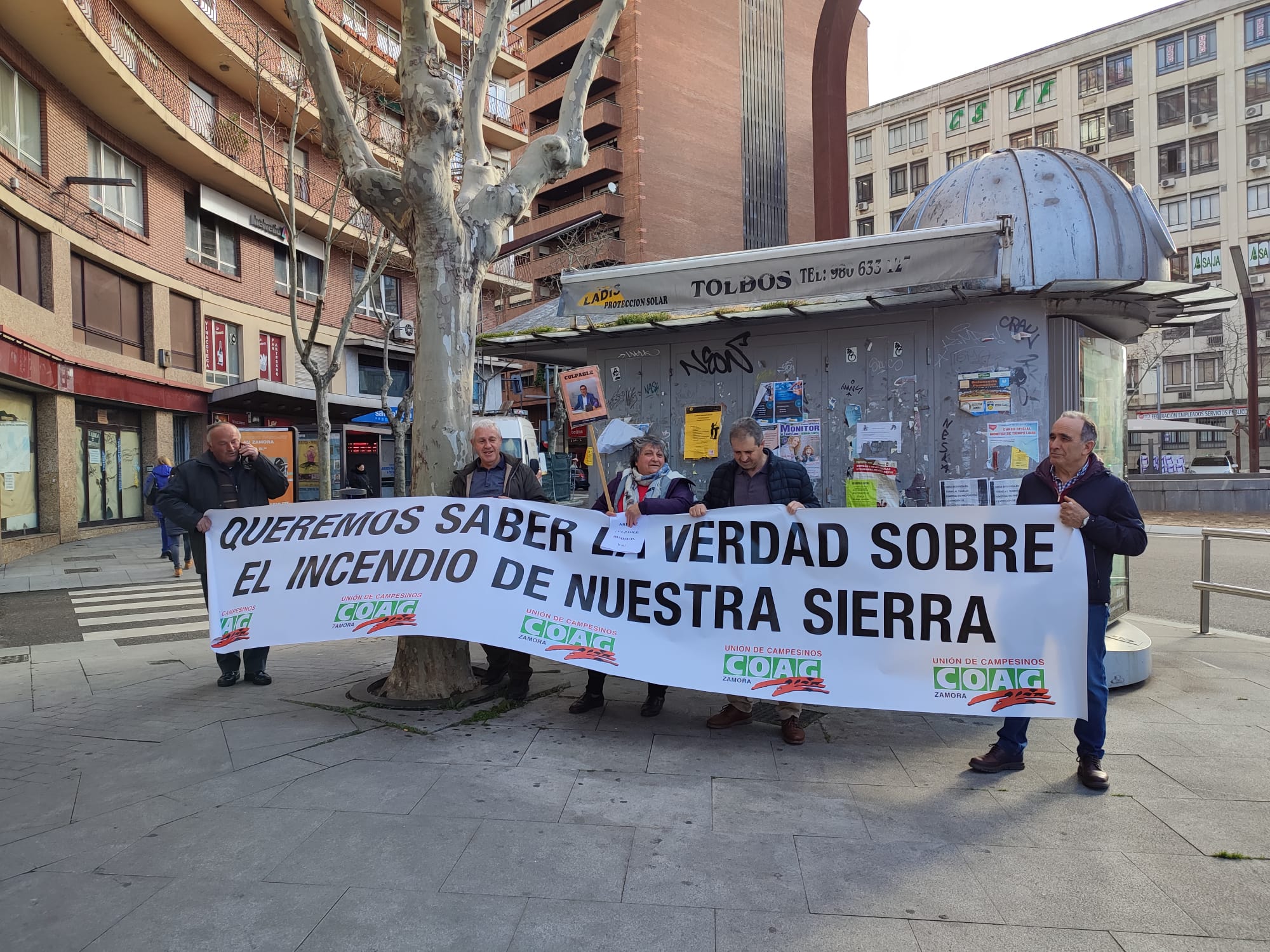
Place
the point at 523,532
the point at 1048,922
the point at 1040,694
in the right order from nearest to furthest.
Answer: the point at 1048,922 < the point at 1040,694 < the point at 523,532

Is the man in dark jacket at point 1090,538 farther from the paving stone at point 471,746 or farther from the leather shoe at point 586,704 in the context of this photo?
the paving stone at point 471,746

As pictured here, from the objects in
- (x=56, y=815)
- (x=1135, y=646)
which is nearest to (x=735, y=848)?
(x=56, y=815)

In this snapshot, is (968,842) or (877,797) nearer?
(968,842)

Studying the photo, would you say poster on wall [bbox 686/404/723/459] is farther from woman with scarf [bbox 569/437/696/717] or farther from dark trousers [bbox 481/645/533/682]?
dark trousers [bbox 481/645/533/682]


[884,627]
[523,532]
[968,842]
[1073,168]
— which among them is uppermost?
[1073,168]

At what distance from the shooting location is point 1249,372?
25.3m

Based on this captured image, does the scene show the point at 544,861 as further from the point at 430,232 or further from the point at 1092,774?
the point at 430,232

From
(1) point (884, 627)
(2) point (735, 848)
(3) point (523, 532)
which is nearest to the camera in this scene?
(2) point (735, 848)

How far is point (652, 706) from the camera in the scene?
5344 mm

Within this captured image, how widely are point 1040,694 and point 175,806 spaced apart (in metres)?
4.29

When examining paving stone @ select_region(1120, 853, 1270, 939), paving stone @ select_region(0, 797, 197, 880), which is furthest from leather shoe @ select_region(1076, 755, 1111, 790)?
paving stone @ select_region(0, 797, 197, 880)

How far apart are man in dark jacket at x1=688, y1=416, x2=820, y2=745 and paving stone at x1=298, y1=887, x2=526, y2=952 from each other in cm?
224

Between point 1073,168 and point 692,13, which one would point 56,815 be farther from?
point 692,13

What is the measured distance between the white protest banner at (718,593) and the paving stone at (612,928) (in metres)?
1.81
